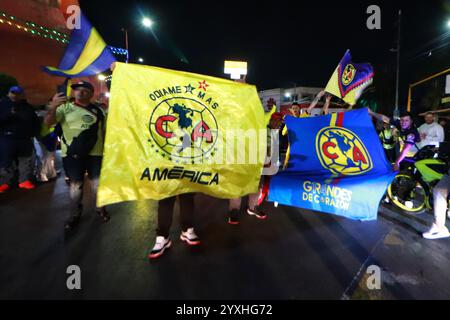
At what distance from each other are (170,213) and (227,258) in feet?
2.77

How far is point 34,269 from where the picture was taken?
236 cm

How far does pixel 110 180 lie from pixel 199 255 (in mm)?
1312

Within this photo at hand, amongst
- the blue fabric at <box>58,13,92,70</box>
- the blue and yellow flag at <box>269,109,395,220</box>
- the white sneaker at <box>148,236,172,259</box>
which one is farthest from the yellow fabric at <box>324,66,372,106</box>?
the blue fabric at <box>58,13,92,70</box>

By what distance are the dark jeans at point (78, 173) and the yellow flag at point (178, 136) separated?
4.30 feet

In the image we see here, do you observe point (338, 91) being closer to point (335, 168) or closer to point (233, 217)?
point (335, 168)

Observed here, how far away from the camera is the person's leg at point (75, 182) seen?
3152mm

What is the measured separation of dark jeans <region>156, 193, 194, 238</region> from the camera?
104 inches

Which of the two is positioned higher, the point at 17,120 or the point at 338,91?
the point at 338,91

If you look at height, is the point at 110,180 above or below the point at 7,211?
above

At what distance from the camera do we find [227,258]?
262 cm

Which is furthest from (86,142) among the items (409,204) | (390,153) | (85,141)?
(390,153)

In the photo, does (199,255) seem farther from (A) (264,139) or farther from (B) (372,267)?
(B) (372,267)

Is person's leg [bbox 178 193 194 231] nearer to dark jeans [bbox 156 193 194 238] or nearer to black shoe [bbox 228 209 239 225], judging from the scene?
dark jeans [bbox 156 193 194 238]
